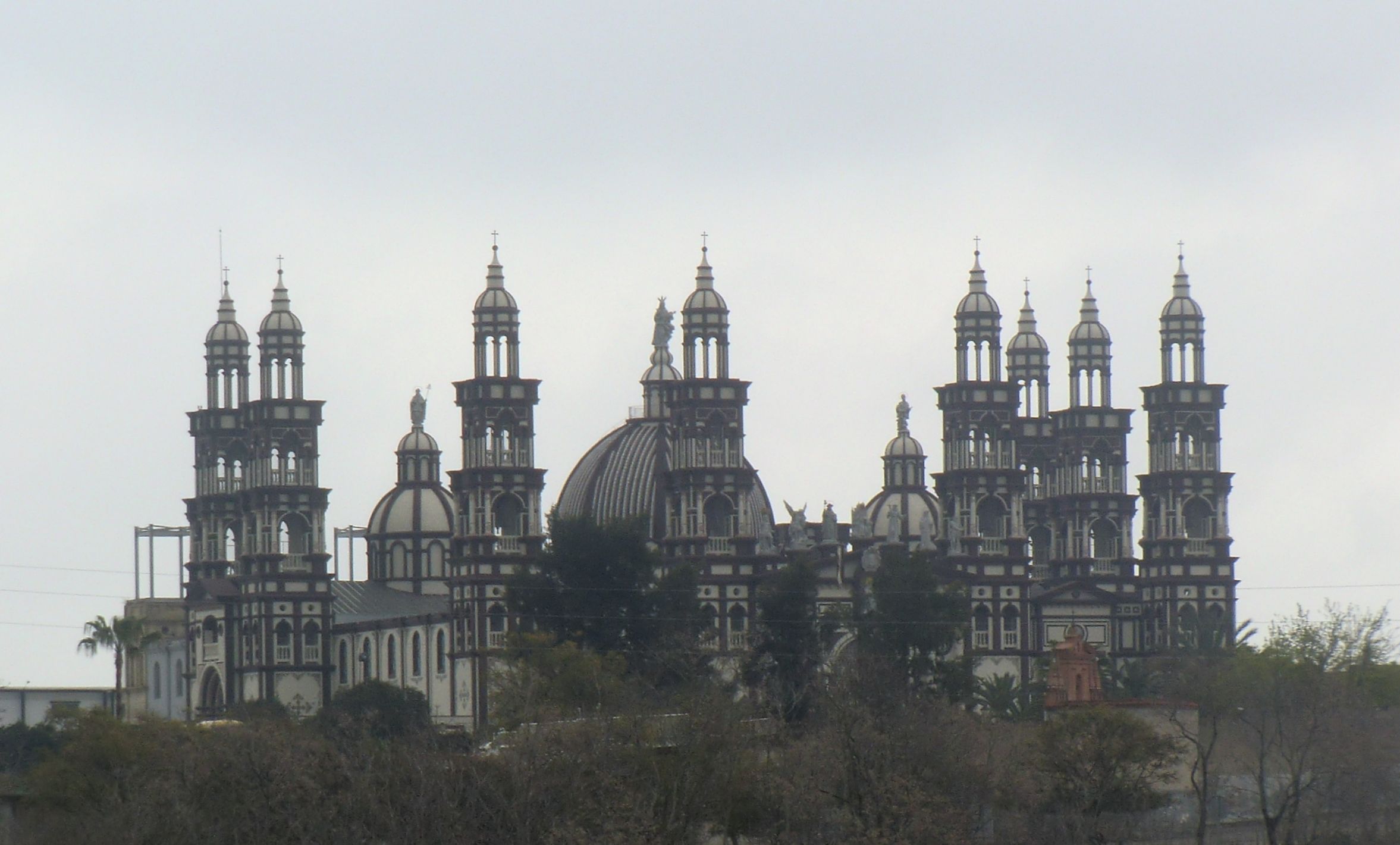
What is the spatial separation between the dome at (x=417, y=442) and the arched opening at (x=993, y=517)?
26.8 meters

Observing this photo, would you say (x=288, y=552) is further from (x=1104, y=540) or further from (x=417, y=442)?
(x=1104, y=540)

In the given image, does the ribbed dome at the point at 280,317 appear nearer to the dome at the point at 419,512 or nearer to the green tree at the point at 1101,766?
the dome at the point at 419,512

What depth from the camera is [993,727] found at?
10325 cm

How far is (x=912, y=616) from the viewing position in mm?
129875

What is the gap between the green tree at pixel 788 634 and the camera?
411 ft

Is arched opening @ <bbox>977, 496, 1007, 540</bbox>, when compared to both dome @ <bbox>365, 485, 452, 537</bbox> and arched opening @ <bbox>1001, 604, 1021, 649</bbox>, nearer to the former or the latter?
arched opening @ <bbox>1001, 604, 1021, 649</bbox>

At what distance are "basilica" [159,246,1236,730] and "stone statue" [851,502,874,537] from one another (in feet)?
0.32

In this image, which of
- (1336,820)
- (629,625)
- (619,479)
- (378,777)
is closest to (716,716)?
(378,777)

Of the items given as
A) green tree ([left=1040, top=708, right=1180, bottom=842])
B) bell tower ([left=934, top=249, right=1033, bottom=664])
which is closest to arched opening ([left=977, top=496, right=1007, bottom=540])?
bell tower ([left=934, top=249, right=1033, bottom=664])

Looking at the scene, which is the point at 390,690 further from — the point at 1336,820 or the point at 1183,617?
the point at 1336,820

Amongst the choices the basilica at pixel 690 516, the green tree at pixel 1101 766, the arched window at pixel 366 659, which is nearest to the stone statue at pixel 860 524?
the basilica at pixel 690 516

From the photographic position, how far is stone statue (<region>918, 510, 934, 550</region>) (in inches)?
5689

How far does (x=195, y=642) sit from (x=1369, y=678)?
55446mm

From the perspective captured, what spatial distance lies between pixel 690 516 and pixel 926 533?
10.2 metres
